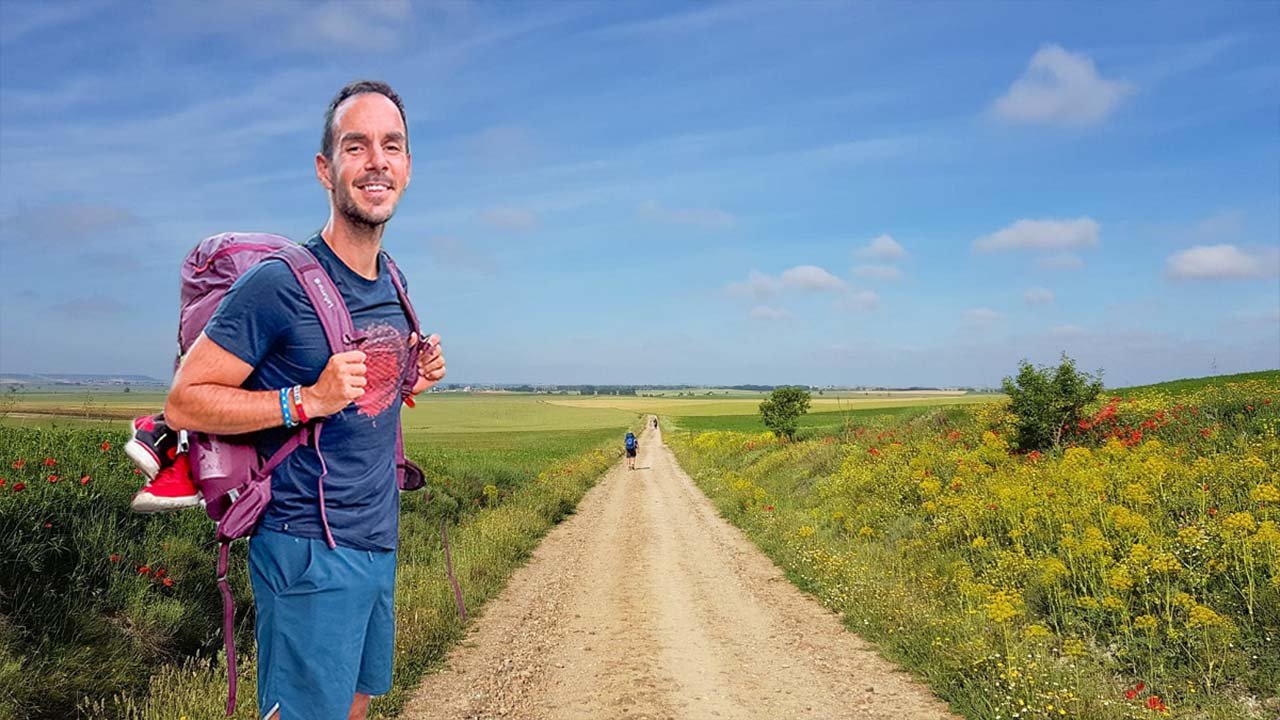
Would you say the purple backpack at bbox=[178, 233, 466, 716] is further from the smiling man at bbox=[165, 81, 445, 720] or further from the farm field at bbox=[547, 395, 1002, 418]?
the farm field at bbox=[547, 395, 1002, 418]

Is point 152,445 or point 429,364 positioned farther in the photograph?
point 429,364

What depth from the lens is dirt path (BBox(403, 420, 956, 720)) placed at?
5996 millimetres

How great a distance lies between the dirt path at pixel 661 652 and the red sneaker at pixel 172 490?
14.5 ft

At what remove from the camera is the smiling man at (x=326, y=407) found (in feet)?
6.32

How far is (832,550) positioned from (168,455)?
10485mm

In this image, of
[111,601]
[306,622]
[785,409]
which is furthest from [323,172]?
[785,409]

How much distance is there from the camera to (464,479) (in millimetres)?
18984

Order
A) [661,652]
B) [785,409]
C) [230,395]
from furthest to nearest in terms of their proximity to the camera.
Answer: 1. [785,409]
2. [661,652]
3. [230,395]

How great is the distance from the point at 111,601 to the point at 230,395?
237 inches

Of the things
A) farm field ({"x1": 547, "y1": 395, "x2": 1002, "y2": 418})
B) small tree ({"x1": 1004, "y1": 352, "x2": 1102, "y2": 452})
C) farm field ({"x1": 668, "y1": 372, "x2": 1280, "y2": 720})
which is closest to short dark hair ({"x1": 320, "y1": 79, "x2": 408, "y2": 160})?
farm field ({"x1": 668, "y1": 372, "x2": 1280, "y2": 720})

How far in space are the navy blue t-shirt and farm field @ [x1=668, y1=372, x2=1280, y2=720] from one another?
17.8ft

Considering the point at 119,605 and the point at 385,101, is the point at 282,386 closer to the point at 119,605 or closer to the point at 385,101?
the point at 385,101

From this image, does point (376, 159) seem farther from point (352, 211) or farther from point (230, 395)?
point (230, 395)

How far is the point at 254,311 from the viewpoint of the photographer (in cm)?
192
